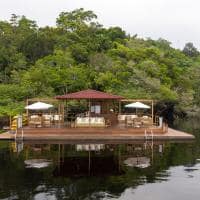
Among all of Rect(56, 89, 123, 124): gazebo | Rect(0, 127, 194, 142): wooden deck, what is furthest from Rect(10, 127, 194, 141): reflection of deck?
Rect(56, 89, 123, 124): gazebo

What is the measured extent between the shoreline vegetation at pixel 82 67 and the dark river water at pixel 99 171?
14640mm

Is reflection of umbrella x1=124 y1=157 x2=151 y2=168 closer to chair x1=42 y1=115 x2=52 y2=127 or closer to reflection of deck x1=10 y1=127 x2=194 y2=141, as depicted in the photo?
reflection of deck x1=10 y1=127 x2=194 y2=141

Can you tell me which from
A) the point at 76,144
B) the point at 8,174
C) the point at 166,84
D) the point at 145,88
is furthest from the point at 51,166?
the point at 166,84

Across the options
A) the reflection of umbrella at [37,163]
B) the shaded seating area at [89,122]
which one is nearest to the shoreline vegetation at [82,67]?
the shaded seating area at [89,122]

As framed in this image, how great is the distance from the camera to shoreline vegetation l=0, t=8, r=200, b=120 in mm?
37000

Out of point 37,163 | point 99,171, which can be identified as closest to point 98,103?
point 37,163

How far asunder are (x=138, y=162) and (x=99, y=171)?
222 centimetres

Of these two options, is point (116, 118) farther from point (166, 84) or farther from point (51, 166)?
Answer: point (166, 84)

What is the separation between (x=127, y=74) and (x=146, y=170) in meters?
26.9

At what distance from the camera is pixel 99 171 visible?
14.2 metres

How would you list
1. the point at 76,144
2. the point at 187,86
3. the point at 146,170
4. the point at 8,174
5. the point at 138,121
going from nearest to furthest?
the point at 8,174
the point at 146,170
the point at 76,144
the point at 138,121
the point at 187,86

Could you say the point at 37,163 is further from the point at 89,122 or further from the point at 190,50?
the point at 190,50

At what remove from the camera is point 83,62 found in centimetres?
4453

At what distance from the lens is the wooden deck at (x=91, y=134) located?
842 inches
